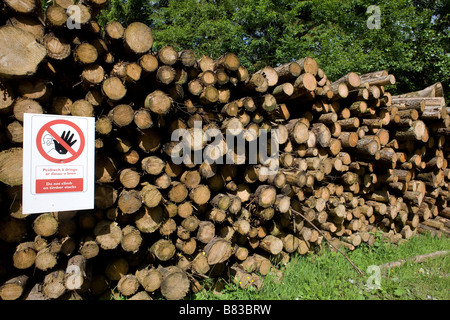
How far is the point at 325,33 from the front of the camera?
11.3 m

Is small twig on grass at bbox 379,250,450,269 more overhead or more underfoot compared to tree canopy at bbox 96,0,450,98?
more underfoot

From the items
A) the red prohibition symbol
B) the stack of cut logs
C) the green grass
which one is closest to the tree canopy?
the stack of cut logs

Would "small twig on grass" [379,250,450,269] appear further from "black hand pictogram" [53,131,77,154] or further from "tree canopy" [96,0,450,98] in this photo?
"tree canopy" [96,0,450,98]

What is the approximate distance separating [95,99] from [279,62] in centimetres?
1137

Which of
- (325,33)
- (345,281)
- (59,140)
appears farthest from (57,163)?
(325,33)

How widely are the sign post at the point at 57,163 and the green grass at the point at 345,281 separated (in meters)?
1.62

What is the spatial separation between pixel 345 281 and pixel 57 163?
315cm

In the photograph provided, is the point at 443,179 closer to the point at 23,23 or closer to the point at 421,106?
the point at 421,106

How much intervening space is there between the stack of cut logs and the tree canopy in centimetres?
675

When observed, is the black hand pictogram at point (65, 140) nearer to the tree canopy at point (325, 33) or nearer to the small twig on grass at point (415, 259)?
the small twig on grass at point (415, 259)

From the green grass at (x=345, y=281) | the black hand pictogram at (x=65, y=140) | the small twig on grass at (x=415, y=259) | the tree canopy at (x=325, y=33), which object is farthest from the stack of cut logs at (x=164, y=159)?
the tree canopy at (x=325, y=33)

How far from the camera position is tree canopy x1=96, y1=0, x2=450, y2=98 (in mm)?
9812

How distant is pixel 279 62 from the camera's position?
490 inches
